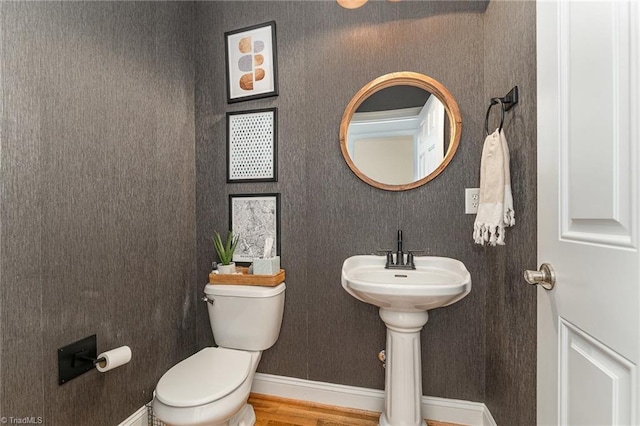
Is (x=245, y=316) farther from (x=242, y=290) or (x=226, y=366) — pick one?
(x=226, y=366)

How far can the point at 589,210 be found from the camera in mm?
583

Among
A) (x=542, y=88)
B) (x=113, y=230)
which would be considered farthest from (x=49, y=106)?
(x=542, y=88)

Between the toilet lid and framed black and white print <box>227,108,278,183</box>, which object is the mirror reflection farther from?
the toilet lid

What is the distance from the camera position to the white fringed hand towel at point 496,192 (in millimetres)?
1167

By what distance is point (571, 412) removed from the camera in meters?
0.63

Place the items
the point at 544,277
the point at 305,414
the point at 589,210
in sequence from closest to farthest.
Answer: the point at 589,210, the point at 544,277, the point at 305,414

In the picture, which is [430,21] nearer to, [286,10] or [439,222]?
[286,10]

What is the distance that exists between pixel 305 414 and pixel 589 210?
5.48 feet

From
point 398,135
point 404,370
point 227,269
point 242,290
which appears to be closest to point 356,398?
point 404,370

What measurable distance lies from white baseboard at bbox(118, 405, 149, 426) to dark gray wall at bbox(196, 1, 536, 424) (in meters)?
0.48

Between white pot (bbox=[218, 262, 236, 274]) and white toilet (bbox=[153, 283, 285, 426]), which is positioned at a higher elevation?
white pot (bbox=[218, 262, 236, 274])

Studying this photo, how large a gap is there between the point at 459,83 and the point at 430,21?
379 mm

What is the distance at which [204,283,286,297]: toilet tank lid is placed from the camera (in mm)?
1564

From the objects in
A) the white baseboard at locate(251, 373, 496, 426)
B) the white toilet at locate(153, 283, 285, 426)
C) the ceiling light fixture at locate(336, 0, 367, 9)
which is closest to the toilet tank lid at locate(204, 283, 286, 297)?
the white toilet at locate(153, 283, 285, 426)
